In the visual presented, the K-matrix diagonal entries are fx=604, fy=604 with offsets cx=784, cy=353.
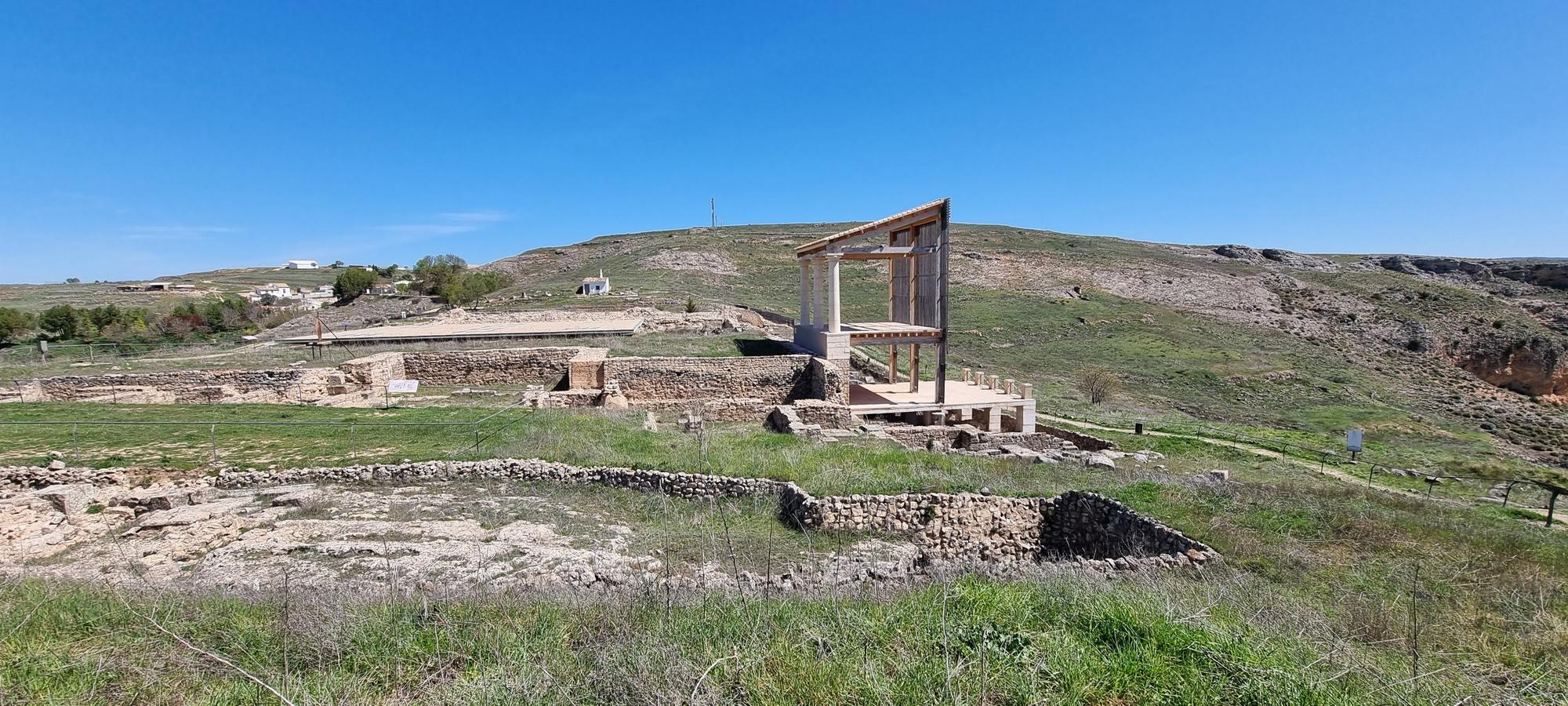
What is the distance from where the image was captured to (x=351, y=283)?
52031 millimetres

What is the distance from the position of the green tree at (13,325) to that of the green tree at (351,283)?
18.0 metres

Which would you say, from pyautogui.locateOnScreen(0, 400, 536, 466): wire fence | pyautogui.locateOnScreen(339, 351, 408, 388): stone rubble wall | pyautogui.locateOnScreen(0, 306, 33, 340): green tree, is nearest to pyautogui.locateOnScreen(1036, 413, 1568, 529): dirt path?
pyautogui.locateOnScreen(0, 400, 536, 466): wire fence

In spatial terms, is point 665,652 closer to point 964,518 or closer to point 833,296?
point 964,518

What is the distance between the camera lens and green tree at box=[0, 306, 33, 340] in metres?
32.9

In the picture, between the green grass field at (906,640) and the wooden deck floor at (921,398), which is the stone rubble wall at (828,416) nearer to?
the wooden deck floor at (921,398)

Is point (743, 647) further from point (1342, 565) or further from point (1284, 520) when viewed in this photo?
point (1284, 520)

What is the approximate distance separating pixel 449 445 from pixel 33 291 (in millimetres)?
103496

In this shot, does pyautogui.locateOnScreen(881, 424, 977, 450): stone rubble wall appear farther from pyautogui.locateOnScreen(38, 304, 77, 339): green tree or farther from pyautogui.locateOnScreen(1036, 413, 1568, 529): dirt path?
pyautogui.locateOnScreen(38, 304, 77, 339): green tree

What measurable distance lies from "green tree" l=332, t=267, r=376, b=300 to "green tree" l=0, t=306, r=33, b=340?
18.0 m

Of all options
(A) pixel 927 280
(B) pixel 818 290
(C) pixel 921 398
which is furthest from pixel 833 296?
(C) pixel 921 398

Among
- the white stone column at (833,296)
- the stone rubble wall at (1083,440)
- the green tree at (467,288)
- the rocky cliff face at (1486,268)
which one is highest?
the rocky cliff face at (1486,268)

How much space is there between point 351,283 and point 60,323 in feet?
59.0

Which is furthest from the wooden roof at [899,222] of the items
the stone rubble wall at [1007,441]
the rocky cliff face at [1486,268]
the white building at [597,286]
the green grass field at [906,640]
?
the rocky cliff face at [1486,268]

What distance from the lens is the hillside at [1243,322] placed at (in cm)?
2716
